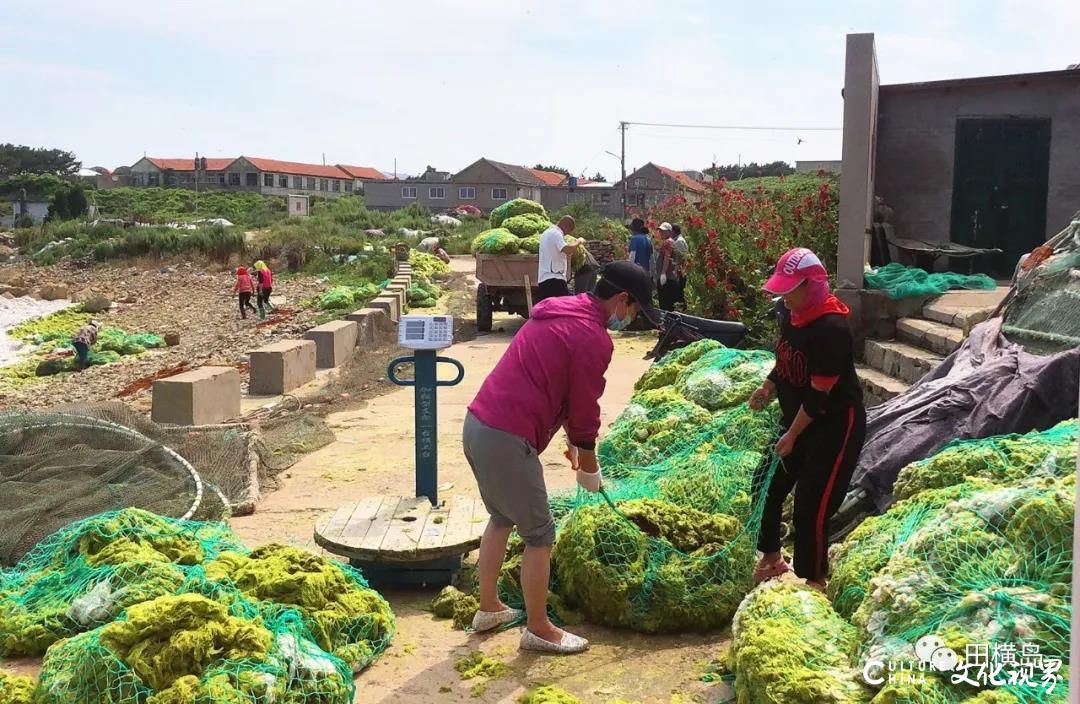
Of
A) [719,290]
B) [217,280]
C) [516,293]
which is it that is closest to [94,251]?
[217,280]

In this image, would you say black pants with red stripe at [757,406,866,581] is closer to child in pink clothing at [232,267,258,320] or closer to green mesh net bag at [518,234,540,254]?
green mesh net bag at [518,234,540,254]

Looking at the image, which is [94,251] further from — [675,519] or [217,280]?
[675,519]

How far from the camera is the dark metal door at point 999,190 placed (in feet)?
38.4

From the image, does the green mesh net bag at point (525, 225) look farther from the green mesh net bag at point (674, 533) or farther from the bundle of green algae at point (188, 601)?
the bundle of green algae at point (188, 601)

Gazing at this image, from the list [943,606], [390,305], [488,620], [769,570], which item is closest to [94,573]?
[488,620]

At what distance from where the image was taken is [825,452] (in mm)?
4453

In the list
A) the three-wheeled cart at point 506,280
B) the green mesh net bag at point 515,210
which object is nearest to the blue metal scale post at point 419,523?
the three-wheeled cart at point 506,280

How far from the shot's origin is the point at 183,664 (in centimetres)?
328

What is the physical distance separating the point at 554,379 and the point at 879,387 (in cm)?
406

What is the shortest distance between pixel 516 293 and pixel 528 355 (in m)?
12.0

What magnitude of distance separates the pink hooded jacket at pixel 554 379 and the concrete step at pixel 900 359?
3.70m

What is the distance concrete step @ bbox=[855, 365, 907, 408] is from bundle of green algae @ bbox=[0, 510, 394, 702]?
168 inches

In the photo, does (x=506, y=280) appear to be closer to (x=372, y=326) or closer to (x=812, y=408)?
(x=372, y=326)

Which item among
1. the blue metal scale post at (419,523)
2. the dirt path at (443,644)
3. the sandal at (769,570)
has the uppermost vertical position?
the blue metal scale post at (419,523)
